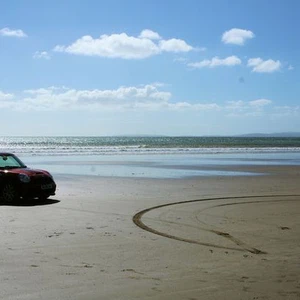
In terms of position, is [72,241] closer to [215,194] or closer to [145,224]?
[145,224]

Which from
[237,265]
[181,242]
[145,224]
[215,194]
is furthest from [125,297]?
[215,194]

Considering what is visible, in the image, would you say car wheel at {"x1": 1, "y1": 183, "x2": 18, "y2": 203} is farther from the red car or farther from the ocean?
the ocean

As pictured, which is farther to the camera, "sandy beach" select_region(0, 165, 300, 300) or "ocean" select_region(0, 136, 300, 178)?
"ocean" select_region(0, 136, 300, 178)

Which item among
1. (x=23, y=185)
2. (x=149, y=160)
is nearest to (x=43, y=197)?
(x=23, y=185)

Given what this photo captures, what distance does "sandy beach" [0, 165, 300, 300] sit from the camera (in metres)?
5.07

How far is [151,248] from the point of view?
710 centimetres

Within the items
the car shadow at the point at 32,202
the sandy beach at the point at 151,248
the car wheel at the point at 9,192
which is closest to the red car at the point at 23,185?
the car wheel at the point at 9,192

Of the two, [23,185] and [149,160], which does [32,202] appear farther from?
[149,160]

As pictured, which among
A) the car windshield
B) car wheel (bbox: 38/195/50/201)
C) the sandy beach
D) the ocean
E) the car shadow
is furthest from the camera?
the ocean

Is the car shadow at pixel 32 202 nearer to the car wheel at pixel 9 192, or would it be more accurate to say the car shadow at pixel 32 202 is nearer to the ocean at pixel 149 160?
the car wheel at pixel 9 192

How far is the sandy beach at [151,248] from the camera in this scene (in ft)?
16.6

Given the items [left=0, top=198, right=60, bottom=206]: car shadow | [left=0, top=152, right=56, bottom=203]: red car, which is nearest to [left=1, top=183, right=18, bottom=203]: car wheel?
[left=0, top=152, right=56, bottom=203]: red car

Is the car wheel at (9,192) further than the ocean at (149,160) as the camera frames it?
No

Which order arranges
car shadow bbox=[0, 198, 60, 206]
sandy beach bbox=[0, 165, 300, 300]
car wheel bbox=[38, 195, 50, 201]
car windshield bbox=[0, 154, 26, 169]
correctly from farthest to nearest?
car windshield bbox=[0, 154, 26, 169] < car wheel bbox=[38, 195, 50, 201] < car shadow bbox=[0, 198, 60, 206] < sandy beach bbox=[0, 165, 300, 300]
